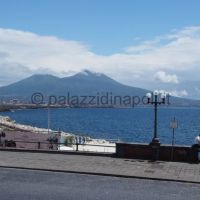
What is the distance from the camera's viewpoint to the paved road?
15633 mm

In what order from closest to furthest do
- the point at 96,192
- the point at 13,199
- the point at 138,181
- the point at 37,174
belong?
the point at 13,199 → the point at 96,192 → the point at 138,181 → the point at 37,174

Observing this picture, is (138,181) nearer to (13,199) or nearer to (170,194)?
(170,194)

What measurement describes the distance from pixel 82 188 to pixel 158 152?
27.9 feet

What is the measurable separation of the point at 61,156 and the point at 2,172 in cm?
600

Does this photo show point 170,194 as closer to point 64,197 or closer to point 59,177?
point 64,197

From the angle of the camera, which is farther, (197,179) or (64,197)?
(197,179)

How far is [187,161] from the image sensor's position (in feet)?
80.3

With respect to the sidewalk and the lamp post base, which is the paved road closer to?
the sidewalk

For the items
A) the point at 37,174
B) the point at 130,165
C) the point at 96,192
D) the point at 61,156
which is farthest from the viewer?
the point at 61,156

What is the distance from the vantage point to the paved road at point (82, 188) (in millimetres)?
15633

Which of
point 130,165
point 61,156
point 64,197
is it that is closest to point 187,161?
point 130,165

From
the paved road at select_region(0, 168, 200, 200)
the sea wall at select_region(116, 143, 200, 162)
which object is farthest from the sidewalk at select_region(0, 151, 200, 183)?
the paved road at select_region(0, 168, 200, 200)

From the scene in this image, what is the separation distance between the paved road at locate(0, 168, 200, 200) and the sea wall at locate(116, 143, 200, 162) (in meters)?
5.39

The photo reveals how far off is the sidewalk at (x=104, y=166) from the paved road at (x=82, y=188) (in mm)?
861
